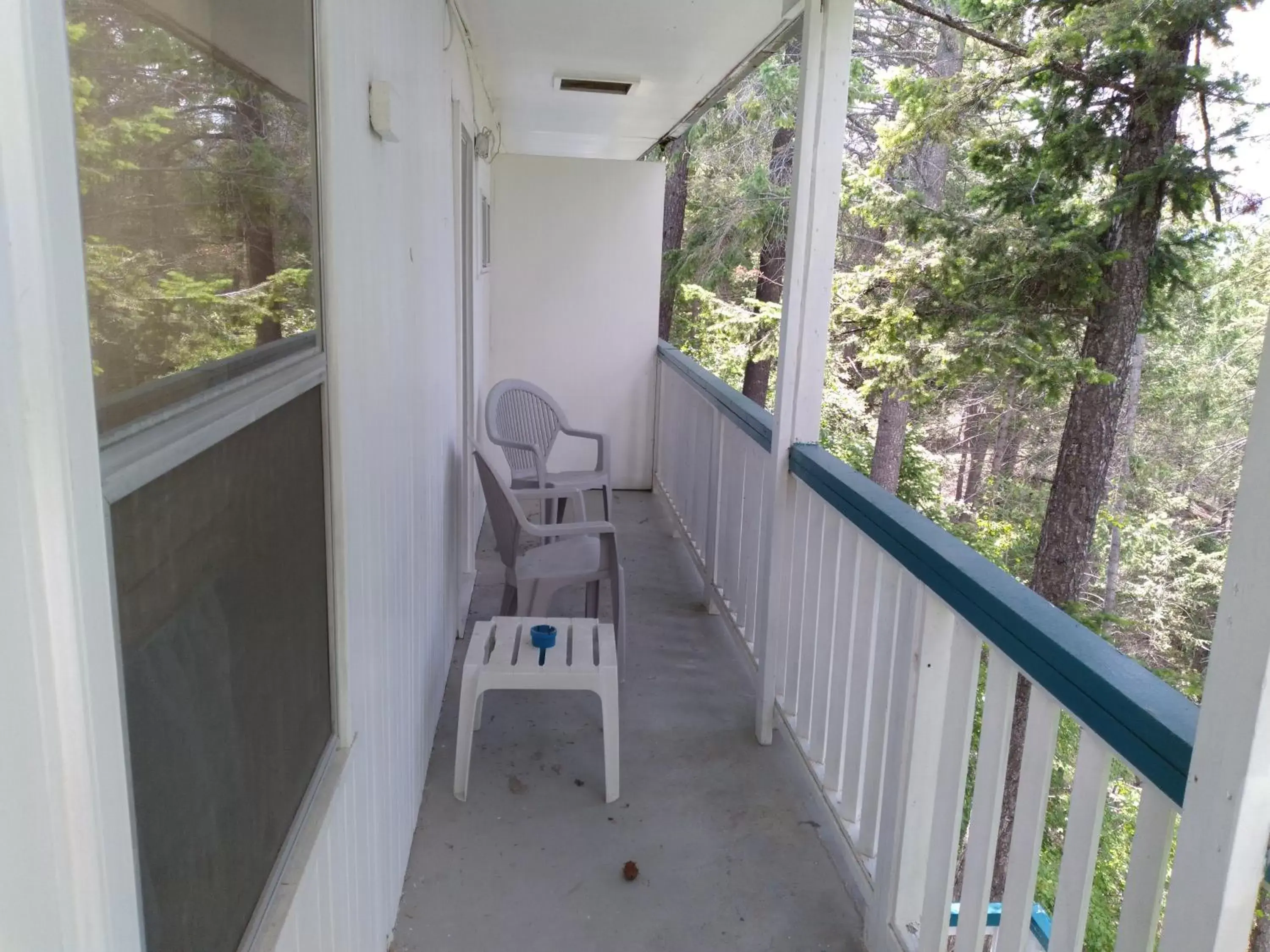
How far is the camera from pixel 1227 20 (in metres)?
6.24

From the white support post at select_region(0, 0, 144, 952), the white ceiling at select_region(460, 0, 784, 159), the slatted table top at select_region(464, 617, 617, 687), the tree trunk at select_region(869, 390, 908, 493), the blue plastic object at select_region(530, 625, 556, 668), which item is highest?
the white ceiling at select_region(460, 0, 784, 159)

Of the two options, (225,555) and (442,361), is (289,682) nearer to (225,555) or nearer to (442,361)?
(225,555)

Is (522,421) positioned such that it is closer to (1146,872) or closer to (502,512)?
(502,512)

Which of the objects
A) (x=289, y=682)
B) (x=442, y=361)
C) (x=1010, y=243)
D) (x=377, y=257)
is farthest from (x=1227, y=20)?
(x=289, y=682)

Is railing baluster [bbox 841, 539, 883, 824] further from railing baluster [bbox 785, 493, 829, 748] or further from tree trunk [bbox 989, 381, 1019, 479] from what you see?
tree trunk [bbox 989, 381, 1019, 479]

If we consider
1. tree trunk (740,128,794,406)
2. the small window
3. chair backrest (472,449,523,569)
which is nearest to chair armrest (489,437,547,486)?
chair backrest (472,449,523,569)

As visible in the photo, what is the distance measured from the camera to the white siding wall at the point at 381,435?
4.65 feet

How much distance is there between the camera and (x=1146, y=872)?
3.79 feet

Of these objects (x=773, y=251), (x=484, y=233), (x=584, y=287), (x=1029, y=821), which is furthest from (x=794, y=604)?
(x=773, y=251)

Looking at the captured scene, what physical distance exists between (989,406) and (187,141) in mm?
14739

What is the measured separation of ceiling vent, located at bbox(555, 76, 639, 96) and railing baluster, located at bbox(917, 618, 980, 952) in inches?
139

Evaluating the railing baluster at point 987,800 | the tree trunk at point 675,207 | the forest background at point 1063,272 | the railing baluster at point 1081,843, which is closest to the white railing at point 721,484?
the railing baluster at point 987,800

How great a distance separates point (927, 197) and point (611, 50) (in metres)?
7.63

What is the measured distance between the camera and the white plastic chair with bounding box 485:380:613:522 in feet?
13.5
